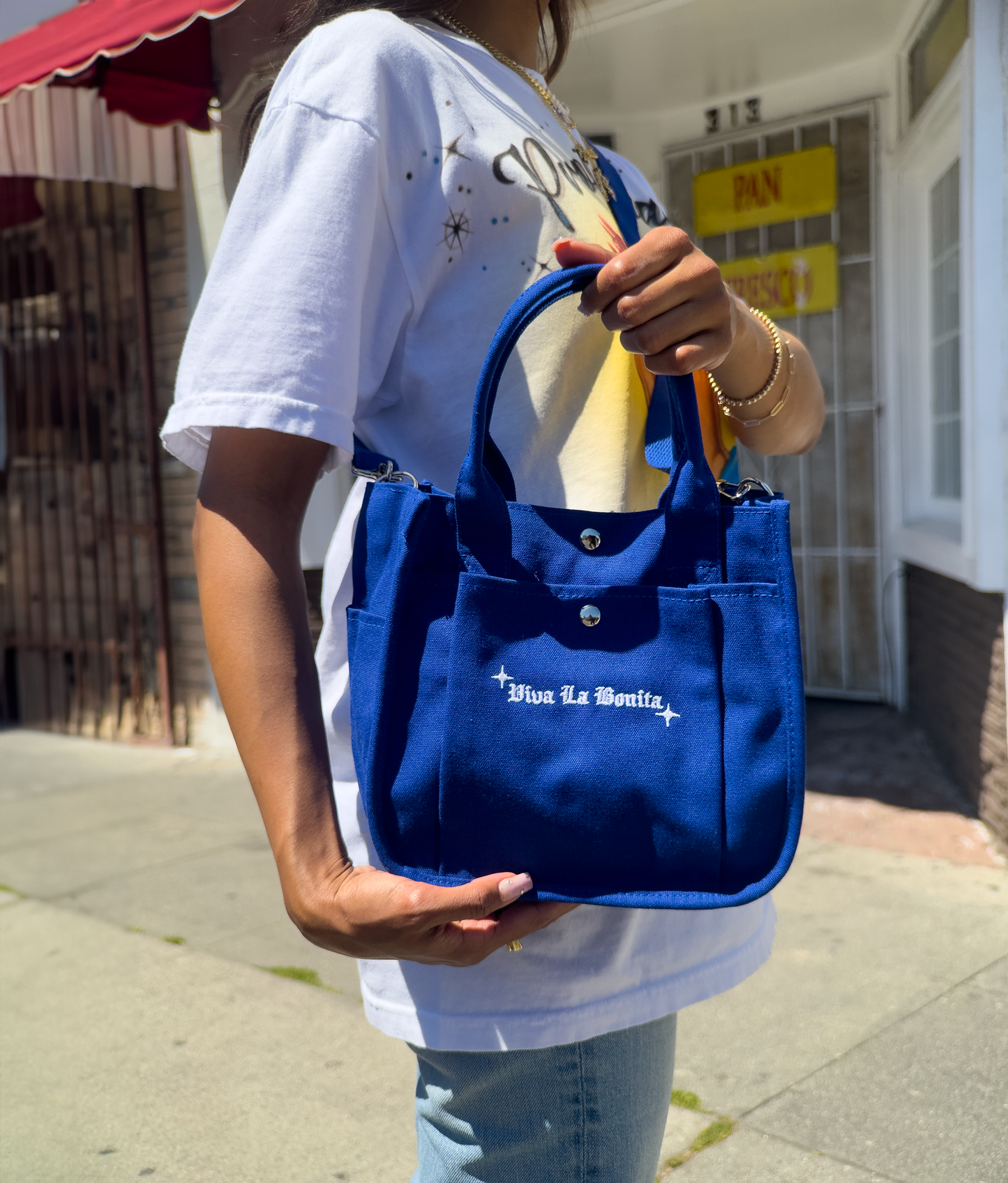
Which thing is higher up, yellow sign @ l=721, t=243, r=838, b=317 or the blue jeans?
yellow sign @ l=721, t=243, r=838, b=317

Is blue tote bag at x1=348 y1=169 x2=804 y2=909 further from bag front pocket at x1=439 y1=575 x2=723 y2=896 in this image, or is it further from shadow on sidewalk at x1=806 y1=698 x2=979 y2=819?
shadow on sidewalk at x1=806 y1=698 x2=979 y2=819

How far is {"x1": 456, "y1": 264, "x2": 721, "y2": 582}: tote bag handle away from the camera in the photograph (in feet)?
2.77

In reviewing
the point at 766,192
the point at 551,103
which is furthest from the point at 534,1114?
the point at 766,192

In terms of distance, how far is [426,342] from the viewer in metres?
0.94

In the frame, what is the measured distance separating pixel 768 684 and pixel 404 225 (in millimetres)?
480

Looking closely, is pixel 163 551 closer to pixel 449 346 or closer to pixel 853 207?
pixel 853 207

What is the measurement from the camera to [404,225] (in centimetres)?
92

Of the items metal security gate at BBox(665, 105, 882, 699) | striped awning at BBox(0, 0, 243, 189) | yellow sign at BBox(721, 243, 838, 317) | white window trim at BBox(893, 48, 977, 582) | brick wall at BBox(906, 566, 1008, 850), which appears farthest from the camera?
yellow sign at BBox(721, 243, 838, 317)

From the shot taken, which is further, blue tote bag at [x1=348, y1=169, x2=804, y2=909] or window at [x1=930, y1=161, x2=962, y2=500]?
window at [x1=930, y1=161, x2=962, y2=500]

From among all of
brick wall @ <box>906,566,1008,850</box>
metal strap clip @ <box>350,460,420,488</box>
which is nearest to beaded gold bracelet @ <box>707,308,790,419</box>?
metal strap clip @ <box>350,460,420,488</box>

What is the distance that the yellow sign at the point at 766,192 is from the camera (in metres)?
5.76

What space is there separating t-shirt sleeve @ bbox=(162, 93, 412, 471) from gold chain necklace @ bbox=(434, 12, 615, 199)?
28 centimetres

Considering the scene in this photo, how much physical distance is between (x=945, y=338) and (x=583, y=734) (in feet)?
16.1

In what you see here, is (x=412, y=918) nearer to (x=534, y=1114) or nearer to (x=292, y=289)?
Result: (x=534, y=1114)
